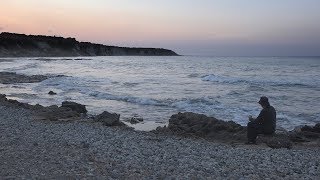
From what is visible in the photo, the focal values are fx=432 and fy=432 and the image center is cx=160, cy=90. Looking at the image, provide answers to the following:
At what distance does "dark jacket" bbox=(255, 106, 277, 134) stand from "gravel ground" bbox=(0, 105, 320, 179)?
97 centimetres

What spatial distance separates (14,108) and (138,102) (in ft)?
24.0

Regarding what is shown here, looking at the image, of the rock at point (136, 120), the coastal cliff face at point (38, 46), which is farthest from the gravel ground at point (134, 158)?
the coastal cliff face at point (38, 46)

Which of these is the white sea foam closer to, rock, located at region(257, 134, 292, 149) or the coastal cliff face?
rock, located at region(257, 134, 292, 149)

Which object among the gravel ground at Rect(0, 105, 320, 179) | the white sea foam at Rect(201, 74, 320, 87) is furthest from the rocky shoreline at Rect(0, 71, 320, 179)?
the white sea foam at Rect(201, 74, 320, 87)

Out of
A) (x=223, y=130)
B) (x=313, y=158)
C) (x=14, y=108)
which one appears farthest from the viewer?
(x=14, y=108)

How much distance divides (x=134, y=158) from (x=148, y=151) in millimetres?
850

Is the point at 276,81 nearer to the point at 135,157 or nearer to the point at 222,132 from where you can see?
the point at 222,132

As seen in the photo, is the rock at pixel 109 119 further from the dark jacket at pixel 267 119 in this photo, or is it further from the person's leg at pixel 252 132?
the dark jacket at pixel 267 119

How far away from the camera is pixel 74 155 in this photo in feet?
32.3

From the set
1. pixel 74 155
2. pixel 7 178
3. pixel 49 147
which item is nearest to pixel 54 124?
pixel 49 147

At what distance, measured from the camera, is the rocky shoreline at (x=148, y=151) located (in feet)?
27.8

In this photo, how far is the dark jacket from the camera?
40.2 ft

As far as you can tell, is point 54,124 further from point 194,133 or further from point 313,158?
point 313,158

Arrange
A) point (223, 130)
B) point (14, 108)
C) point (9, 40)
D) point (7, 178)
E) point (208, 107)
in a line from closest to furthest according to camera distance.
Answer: point (7, 178) → point (223, 130) → point (14, 108) → point (208, 107) → point (9, 40)
